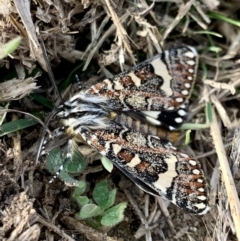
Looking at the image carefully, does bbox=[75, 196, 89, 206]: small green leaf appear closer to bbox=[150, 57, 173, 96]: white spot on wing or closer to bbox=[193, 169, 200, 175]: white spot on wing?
bbox=[193, 169, 200, 175]: white spot on wing

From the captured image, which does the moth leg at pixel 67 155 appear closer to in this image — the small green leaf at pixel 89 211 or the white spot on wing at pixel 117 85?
the small green leaf at pixel 89 211

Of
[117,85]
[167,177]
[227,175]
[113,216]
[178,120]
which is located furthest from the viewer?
[178,120]

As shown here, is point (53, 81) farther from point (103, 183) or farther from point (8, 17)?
point (103, 183)

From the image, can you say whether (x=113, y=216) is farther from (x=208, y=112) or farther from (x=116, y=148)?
(x=208, y=112)

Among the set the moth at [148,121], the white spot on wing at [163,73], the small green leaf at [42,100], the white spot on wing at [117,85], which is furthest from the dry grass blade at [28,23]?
the white spot on wing at [163,73]

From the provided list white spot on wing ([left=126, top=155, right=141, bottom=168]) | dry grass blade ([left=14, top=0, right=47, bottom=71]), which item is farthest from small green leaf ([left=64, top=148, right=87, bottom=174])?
dry grass blade ([left=14, top=0, right=47, bottom=71])

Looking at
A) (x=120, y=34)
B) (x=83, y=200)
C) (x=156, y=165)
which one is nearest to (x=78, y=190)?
(x=83, y=200)

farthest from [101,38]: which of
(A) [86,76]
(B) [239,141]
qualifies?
(B) [239,141]
